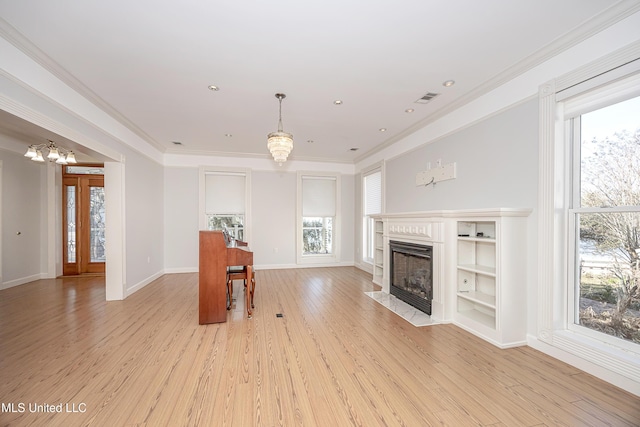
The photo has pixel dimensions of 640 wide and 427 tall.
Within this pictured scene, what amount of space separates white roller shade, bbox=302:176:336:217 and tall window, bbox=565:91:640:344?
5.11 m

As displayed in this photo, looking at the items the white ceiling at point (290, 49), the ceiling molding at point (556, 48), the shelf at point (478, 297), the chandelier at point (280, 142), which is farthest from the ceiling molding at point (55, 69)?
the shelf at point (478, 297)

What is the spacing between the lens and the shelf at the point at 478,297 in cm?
294

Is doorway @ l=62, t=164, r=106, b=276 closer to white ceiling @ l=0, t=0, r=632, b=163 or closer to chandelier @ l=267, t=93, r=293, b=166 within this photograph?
white ceiling @ l=0, t=0, r=632, b=163

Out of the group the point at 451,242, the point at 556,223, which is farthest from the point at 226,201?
the point at 556,223

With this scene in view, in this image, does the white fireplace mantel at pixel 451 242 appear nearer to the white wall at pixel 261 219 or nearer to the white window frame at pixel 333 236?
the white window frame at pixel 333 236

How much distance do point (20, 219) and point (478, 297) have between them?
316 inches

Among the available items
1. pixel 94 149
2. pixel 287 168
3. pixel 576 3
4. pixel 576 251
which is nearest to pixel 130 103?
pixel 94 149

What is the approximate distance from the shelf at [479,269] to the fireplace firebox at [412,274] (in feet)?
1.30

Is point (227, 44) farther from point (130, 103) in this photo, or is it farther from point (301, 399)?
point (301, 399)

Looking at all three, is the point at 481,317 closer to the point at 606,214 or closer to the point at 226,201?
the point at 606,214

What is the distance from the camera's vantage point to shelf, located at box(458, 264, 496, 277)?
2.84 m

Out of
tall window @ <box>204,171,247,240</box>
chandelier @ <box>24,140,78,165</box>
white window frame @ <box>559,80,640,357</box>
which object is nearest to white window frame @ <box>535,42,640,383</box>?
white window frame @ <box>559,80,640,357</box>

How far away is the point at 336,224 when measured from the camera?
711cm

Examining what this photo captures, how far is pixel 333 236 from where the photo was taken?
7.16m
